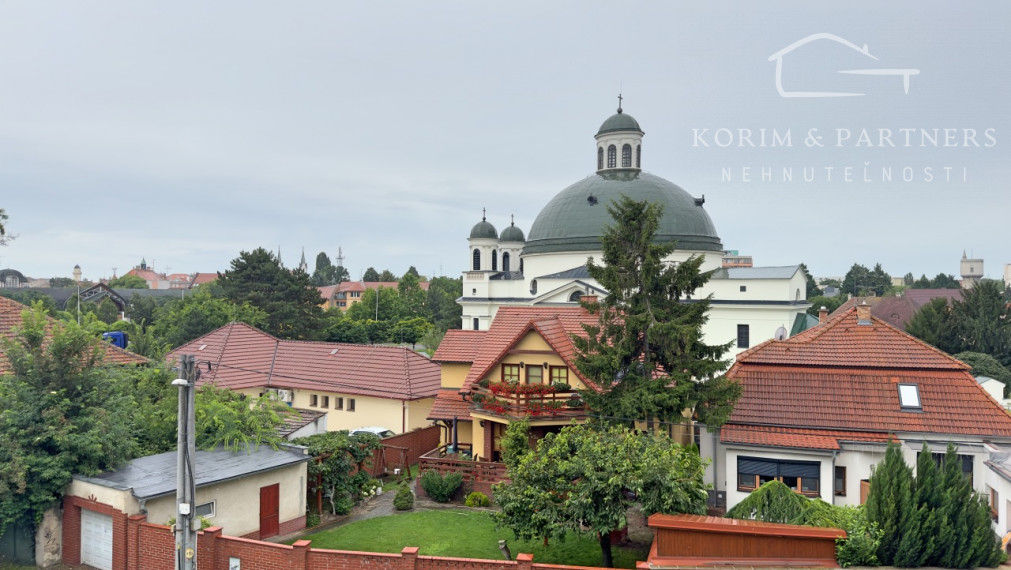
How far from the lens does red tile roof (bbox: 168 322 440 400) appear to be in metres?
30.2

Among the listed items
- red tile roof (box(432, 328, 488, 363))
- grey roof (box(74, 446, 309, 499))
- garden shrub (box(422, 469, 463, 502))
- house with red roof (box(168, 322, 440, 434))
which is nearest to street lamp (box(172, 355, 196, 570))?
grey roof (box(74, 446, 309, 499))

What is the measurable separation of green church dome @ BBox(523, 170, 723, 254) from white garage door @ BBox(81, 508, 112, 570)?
35.4 m

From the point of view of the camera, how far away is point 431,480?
20.4m

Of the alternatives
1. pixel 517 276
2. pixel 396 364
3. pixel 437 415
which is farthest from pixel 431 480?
pixel 517 276

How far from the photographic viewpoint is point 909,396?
65.1 ft

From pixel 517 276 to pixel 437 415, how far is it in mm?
32117

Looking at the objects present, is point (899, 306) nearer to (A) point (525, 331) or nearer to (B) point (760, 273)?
(B) point (760, 273)

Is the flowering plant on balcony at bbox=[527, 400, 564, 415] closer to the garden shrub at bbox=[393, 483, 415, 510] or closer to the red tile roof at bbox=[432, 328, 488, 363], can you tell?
the garden shrub at bbox=[393, 483, 415, 510]

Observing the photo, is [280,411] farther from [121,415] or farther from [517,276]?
[517,276]

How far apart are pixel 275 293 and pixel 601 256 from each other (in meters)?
33.0

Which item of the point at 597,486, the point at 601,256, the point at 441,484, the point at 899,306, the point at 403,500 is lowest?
the point at 403,500

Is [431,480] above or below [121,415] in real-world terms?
below

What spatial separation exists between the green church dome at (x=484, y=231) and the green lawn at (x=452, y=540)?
41.2m

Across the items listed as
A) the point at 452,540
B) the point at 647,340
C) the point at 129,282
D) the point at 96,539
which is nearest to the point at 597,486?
the point at 452,540
